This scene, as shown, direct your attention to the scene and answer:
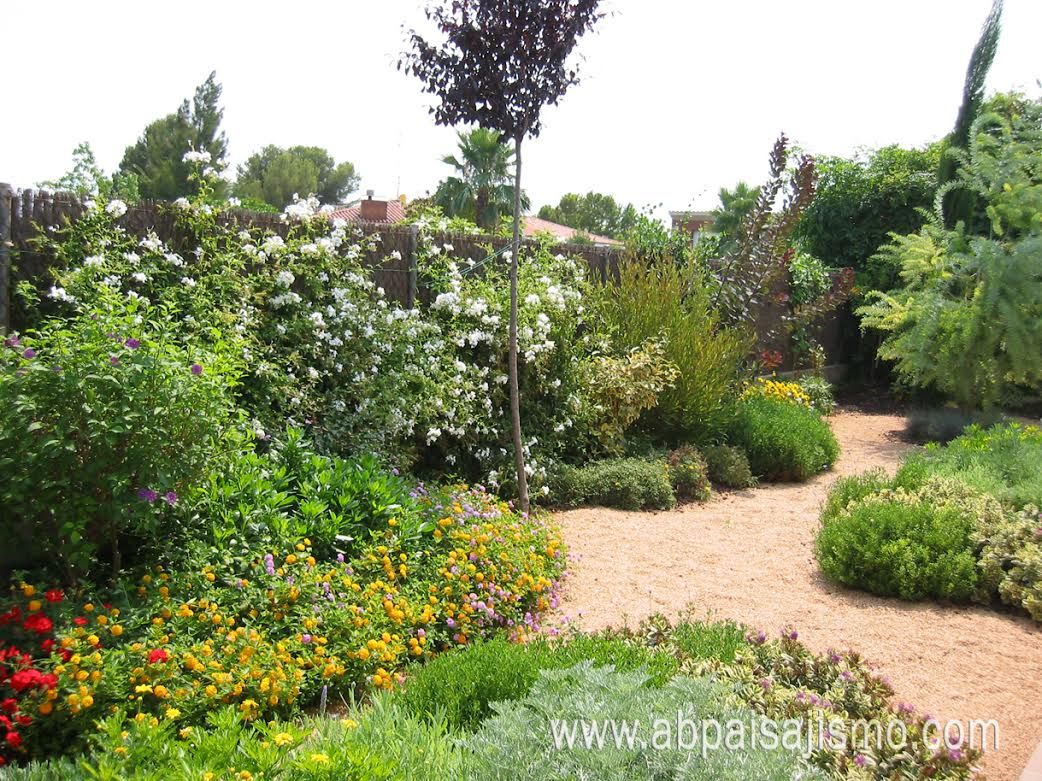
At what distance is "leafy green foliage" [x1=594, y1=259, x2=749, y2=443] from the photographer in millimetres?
8516

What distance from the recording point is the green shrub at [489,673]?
10.0 feet

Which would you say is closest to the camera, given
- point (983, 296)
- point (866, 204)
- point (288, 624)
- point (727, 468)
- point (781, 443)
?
point (288, 624)

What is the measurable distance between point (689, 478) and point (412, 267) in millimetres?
3132

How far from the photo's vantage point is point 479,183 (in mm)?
27484

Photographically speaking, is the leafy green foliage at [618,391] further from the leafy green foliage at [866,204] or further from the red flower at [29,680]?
the leafy green foliage at [866,204]

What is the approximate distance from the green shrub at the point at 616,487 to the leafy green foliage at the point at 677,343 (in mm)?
1343

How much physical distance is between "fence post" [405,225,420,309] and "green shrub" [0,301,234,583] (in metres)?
3.63

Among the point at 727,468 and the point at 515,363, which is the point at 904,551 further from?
the point at 727,468

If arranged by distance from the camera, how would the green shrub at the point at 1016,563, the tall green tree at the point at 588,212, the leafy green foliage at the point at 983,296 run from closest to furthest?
the green shrub at the point at 1016,563 < the leafy green foliage at the point at 983,296 < the tall green tree at the point at 588,212

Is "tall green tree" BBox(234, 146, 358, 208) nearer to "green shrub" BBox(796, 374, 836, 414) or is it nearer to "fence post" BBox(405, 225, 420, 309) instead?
"green shrub" BBox(796, 374, 836, 414)

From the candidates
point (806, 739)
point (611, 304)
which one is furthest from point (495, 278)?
point (806, 739)

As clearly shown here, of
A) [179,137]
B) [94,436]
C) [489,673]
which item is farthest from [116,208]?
[179,137]

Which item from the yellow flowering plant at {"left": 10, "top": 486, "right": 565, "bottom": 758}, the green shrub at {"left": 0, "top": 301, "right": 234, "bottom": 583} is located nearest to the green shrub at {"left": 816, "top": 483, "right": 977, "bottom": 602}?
the yellow flowering plant at {"left": 10, "top": 486, "right": 565, "bottom": 758}

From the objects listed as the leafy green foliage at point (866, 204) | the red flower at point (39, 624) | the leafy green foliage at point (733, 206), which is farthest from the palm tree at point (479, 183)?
the red flower at point (39, 624)
